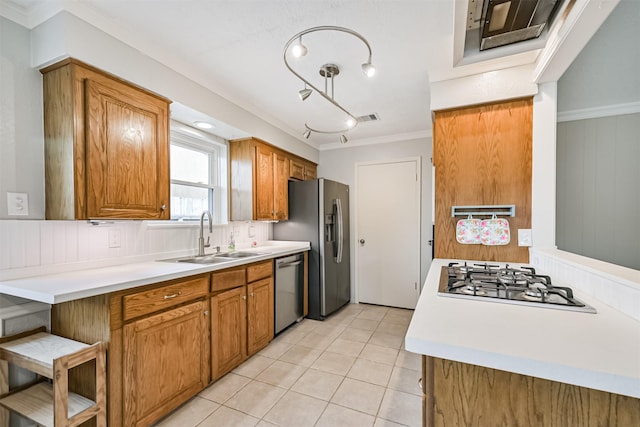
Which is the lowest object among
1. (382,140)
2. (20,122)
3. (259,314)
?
(259,314)

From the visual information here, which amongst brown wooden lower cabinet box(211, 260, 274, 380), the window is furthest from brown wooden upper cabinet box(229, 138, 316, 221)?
brown wooden lower cabinet box(211, 260, 274, 380)

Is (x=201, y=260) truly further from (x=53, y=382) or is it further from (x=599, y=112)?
(x=599, y=112)

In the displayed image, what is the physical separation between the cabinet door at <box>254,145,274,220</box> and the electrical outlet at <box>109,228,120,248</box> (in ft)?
4.26

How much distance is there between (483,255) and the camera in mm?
2154

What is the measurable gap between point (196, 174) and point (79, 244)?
1.26 metres

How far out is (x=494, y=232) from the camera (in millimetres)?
2102

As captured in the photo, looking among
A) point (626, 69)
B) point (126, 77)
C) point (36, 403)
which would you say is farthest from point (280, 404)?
point (626, 69)

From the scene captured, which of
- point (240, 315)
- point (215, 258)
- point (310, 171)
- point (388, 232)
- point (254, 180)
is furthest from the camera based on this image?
point (310, 171)

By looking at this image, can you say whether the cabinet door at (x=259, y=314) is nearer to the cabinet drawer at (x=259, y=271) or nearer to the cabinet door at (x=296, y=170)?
the cabinet drawer at (x=259, y=271)

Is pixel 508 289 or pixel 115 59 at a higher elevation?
pixel 115 59

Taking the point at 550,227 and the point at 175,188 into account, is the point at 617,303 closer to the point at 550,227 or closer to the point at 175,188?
the point at 550,227

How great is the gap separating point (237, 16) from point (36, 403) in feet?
7.49

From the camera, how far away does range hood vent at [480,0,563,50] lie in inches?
46.1

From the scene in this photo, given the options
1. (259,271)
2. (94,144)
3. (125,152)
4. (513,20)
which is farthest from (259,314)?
(513,20)
